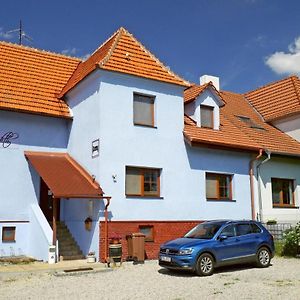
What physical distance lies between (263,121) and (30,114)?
1397cm

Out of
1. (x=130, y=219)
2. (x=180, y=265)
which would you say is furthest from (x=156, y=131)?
(x=180, y=265)

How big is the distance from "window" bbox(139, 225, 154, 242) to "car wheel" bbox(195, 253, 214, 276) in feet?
14.0

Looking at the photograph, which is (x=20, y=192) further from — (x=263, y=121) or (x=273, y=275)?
(x=263, y=121)

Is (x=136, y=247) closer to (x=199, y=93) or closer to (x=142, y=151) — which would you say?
(x=142, y=151)

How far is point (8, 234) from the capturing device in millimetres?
17000

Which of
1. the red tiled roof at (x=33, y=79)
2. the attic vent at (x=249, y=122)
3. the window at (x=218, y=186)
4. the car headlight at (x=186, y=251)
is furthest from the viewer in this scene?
the attic vent at (x=249, y=122)

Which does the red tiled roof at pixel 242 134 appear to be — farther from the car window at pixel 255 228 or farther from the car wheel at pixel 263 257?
the car wheel at pixel 263 257

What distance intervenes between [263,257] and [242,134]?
320 inches

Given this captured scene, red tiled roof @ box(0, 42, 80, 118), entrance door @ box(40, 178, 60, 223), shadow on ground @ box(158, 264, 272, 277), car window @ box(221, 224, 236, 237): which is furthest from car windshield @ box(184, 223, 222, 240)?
red tiled roof @ box(0, 42, 80, 118)

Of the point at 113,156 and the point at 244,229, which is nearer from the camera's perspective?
the point at 244,229

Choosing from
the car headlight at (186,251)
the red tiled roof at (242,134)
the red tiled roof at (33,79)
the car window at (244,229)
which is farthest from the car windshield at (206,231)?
the red tiled roof at (33,79)

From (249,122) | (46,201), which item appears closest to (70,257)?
(46,201)

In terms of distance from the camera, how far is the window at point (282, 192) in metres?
21.5

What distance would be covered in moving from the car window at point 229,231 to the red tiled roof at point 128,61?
23.2 ft
